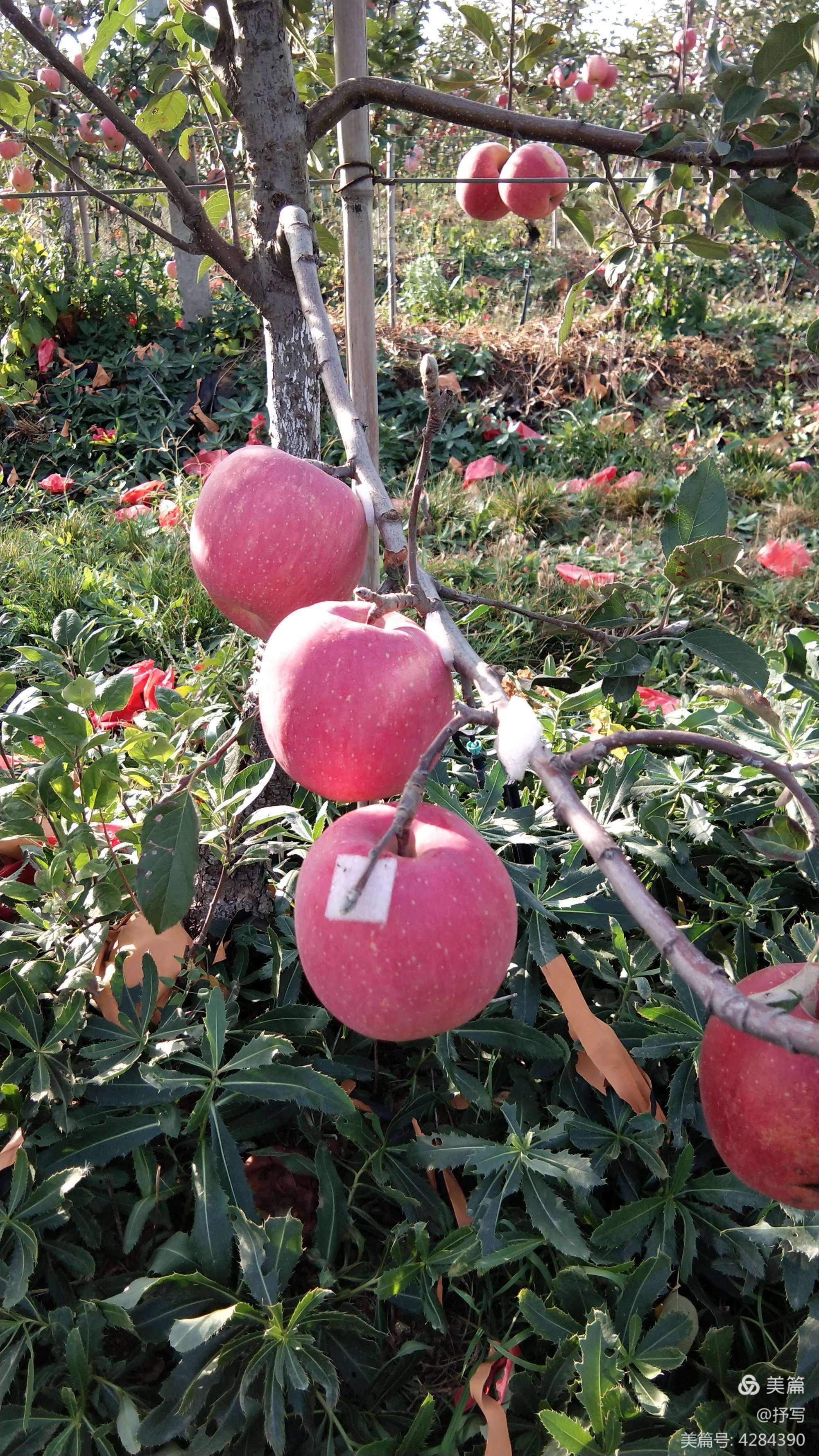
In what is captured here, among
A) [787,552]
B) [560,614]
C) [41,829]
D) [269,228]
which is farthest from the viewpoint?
[787,552]

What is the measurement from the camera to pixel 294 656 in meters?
0.66

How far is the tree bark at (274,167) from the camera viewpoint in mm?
1250

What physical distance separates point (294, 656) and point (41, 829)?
677 mm

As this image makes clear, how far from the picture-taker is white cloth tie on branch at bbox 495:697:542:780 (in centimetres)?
50

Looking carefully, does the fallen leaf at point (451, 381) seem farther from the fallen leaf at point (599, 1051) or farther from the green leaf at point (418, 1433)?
the green leaf at point (418, 1433)

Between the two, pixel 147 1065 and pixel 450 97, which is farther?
pixel 450 97

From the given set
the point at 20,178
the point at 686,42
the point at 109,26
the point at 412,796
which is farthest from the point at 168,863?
the point at 20,178

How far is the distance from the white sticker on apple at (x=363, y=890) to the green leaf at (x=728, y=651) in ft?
1.48

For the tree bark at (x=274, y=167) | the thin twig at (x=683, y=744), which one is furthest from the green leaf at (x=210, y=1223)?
the tree bark at (x=274, y=167)

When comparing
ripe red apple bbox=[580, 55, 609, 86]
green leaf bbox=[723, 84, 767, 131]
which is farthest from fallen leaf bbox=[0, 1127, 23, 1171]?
ripe red apple bbox=[580, 55, 609, 86]

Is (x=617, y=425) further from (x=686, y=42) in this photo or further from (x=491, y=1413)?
(x=491, y=1413)

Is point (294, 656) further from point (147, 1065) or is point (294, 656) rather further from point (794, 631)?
point (794, 631)

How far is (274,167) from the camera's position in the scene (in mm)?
1287

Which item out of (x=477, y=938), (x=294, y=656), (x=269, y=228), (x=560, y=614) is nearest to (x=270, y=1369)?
(x=477, y=938)
